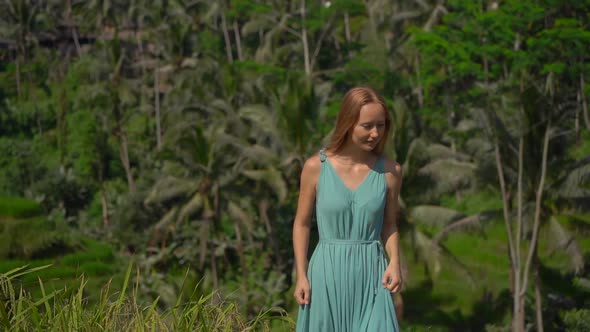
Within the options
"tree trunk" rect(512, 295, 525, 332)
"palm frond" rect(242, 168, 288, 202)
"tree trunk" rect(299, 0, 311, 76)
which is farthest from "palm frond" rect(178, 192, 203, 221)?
"tree trunk" rect(512, 295, 525, 332)

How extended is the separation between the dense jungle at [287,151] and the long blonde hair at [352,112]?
0.90 m

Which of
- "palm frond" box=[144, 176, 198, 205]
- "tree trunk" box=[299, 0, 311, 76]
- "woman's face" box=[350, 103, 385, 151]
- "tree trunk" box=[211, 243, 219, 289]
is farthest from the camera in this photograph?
"tree trunk" box=[299, 0, 311, 76]

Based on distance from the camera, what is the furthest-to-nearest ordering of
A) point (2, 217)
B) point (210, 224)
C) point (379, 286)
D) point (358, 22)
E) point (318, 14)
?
point (358, 22)
point (318, 14)
point (210, 224)
point (2, 217)
point (379, 286)

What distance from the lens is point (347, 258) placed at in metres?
3.27

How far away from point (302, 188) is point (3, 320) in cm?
133

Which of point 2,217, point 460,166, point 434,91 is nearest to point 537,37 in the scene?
point 460,166

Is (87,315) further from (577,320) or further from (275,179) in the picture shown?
(275,179)

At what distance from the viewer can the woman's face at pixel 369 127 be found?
3.19 metres

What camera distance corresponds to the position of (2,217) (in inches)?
537

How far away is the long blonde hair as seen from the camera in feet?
10.5

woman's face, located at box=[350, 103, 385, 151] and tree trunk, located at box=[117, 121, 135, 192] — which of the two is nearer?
woman's face, located at box=[350, 103, 385, 151]

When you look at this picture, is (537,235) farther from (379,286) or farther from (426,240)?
(379,286)

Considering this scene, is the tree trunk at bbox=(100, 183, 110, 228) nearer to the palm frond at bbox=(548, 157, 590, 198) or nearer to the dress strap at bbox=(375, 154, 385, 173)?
the palm frond at bbox=(548, 157, 590, 198)

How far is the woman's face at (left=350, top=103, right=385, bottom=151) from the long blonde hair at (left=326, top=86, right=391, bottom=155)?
0.02m
